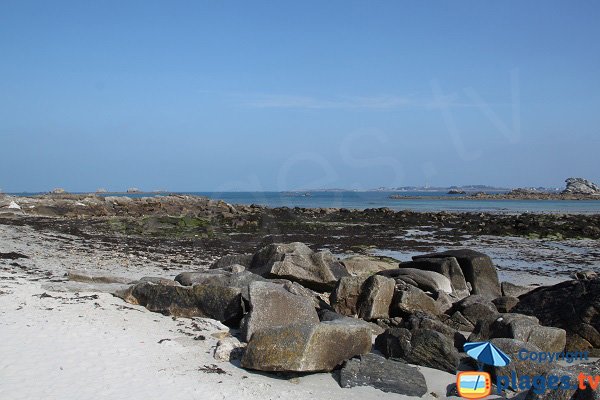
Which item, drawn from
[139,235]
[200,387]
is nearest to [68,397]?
[200,387]

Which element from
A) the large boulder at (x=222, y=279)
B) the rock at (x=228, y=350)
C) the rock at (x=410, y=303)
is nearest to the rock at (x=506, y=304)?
the rock at (x=410, y=303)

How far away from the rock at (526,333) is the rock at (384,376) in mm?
1833

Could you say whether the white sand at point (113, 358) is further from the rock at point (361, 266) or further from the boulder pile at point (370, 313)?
the rock at point (361, 266)

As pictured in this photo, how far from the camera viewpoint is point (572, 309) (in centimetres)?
962

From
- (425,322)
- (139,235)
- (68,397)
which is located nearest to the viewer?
(68,397)

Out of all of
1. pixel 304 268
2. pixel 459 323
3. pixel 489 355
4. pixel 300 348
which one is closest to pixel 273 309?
pixel 300 348

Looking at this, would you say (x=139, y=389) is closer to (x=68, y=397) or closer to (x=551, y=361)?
(x=68, y=397)

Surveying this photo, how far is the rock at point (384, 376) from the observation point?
23.0ft

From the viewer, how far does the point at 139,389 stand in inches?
253

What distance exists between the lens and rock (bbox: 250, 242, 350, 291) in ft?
39.0

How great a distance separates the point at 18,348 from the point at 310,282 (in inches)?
241

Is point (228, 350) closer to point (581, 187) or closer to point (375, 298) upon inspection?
point (375, 298)

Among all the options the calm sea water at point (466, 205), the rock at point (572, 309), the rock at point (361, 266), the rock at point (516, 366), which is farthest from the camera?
the calm sea water at point (466, 205)

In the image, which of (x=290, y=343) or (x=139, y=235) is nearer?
(x=290, y=343)
